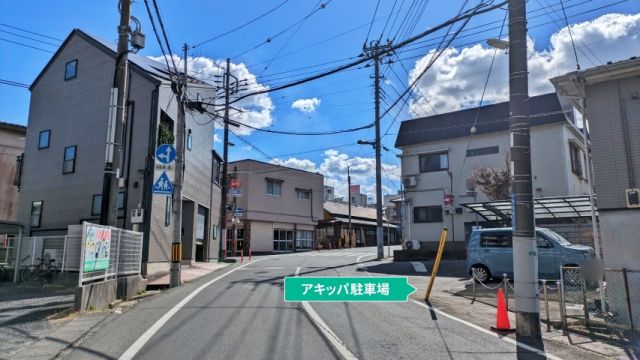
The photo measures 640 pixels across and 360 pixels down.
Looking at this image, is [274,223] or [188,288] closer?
[188,288]

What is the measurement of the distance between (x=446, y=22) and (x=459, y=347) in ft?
24.6

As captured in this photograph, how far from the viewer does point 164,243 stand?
19.8m

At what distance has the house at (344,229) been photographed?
52.1 meters

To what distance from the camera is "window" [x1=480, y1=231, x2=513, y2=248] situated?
15.6 m

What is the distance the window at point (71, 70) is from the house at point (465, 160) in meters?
20.2

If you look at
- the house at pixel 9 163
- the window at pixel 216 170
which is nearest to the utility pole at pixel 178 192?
the window at pixel 216 170

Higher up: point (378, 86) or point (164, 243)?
point (378, 86)

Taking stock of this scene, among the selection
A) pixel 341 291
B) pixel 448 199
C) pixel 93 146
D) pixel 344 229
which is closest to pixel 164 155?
pixel 341 291

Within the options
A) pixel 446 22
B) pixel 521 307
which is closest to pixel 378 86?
pixel 446 22

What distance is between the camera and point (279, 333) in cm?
778

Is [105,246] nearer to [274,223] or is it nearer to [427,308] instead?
[427,308]

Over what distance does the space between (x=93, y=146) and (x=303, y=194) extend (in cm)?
2897

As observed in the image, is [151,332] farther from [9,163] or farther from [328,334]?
[9,163]

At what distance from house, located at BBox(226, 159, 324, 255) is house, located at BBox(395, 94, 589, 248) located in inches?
588
